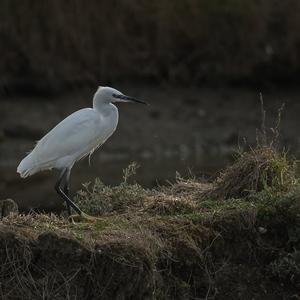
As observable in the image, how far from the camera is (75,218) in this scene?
23.5ft

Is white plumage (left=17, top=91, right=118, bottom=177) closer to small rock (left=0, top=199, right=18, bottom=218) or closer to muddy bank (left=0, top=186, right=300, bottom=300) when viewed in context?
small rock (left=0, top=199, right=18, bottom=218)

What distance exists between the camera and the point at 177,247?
20.9 feet

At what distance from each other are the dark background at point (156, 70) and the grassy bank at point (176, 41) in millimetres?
16

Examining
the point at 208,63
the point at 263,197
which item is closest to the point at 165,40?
the point at 208,63

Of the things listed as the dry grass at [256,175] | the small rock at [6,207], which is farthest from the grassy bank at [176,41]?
the dry grass at [256,175]

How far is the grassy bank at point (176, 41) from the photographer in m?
16.6

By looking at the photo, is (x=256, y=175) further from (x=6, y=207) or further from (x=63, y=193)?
(x=6, y=207)

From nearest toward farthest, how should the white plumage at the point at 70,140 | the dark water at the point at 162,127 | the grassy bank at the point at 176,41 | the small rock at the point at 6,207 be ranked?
the small rock at the point at 6,207, the white plumage at the point at 70,140, the dark water at the point at 162,127, the grassy bank at the point at 176,41

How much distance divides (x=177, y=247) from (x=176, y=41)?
1118cm

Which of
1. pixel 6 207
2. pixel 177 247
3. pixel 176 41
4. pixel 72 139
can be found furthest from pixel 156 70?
pixel 177 247

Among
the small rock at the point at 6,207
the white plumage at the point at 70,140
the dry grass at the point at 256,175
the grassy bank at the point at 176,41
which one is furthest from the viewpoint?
the grassy bank at the point at 176,41

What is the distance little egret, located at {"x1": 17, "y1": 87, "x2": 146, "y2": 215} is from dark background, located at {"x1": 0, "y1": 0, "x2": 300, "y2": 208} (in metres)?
6.31

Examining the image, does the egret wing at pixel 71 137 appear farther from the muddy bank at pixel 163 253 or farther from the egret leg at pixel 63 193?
the muddy bank at pixel 163 253

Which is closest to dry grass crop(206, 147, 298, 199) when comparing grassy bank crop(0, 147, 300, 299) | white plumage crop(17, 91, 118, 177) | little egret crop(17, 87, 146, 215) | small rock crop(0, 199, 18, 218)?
grassy bank crop(0, 147, 300, 299)
